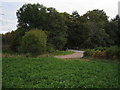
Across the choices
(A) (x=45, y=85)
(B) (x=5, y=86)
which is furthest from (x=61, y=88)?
(B) (x=5, y=86)

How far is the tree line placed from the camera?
1695 centimetres

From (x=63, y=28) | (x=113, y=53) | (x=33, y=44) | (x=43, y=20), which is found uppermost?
(x=43, y=20)

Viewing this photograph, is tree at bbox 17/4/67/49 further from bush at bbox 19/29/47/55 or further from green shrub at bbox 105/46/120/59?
green shrub at bbox 105/46/120/59

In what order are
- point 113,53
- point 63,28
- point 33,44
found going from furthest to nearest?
1. point 63,28
2. point 33,44
3. point 113,53

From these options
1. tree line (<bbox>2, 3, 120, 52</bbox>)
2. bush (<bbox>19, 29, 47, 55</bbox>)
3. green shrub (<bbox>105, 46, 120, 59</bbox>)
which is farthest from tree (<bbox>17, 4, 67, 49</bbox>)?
green shrub (<bbox>105, 46, 120, 59</bbox>)

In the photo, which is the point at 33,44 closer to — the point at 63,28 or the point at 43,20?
the point at 43,20

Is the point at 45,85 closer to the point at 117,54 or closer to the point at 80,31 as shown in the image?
the point at 117,54

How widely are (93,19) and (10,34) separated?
1272 centimetres

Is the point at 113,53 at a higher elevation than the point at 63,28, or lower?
lower

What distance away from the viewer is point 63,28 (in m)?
18.5

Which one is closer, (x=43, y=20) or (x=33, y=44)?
(x=33, y=44)

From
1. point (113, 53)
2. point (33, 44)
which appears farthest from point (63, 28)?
point (113, 53)

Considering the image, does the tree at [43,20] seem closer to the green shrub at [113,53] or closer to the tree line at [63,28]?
the tree line at [63,28]

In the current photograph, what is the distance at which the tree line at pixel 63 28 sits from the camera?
55.6 ft
